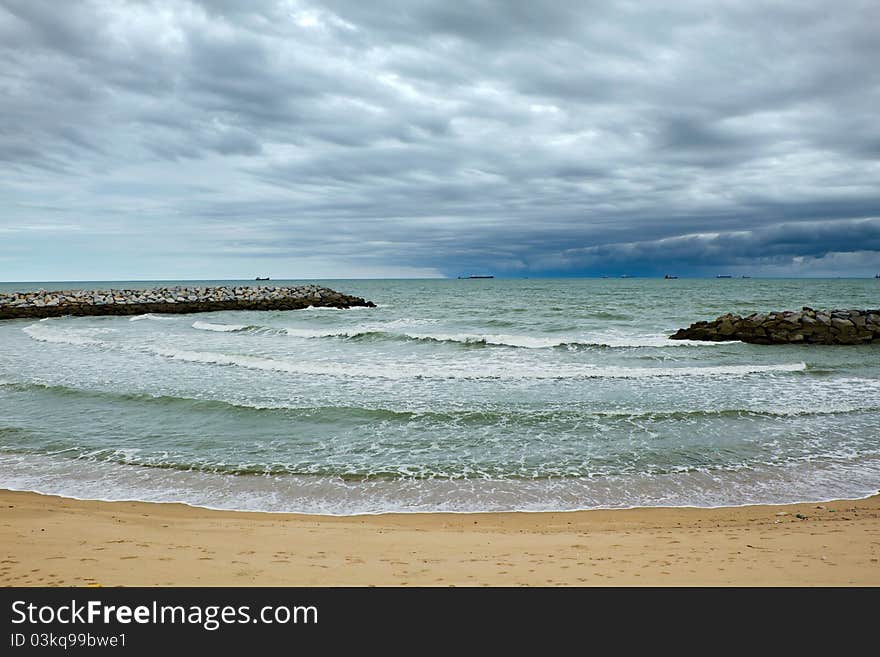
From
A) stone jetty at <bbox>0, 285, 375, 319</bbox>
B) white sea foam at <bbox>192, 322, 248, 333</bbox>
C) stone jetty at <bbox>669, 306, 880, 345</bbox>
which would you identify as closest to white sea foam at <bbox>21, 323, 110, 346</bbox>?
white sea foam at <bbox>192, 322, 248, 333</bbox>

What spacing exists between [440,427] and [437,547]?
5.90m

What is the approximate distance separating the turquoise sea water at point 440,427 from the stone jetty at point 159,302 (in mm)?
26597

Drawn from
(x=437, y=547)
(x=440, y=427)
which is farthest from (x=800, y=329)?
(x=437, y=547)

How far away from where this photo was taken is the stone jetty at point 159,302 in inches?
1810

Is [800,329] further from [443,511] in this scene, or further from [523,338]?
[443,511]

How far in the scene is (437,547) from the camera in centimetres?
572

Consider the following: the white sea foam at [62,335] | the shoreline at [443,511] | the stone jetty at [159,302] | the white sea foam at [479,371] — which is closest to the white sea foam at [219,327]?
the white sea foam at [62,335]

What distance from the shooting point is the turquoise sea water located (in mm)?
8367

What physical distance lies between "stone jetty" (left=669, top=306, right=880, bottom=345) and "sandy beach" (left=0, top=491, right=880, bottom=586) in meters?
20.5

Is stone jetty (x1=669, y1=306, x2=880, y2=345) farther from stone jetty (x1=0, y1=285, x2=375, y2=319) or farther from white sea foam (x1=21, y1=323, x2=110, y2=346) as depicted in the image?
stone jetty (x1=0, y1=285, x2=375, y2=319)

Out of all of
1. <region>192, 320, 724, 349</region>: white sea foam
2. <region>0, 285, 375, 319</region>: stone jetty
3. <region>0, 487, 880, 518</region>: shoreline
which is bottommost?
<region>0, 487, 880, 518</region>: shoreline

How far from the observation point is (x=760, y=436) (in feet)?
36.0

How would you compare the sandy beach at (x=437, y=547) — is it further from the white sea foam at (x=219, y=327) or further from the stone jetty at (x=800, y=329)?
the white sea foam at (x=219, y=327)
